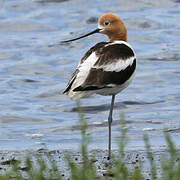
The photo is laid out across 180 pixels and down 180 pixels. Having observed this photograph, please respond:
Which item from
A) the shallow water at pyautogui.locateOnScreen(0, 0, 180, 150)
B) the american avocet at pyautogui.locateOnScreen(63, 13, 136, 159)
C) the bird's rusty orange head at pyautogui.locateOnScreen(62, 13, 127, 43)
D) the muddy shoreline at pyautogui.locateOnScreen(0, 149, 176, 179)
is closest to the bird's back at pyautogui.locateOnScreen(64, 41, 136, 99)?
the american avocet at pyautogui.locateOnScreen(63, 13, 136, 159)

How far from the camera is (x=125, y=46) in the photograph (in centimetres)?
895

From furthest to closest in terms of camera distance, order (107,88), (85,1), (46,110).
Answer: (85,1) → (46,110) → (107,88)

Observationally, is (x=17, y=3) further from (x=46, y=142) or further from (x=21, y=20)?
(x=46, y=142)

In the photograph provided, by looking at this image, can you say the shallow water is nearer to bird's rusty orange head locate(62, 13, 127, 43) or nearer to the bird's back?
the bird's back

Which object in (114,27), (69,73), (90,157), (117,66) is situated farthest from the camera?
(69,73)

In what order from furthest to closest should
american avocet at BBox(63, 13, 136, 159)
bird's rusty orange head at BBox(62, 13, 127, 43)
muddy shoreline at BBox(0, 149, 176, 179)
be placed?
1. bird's rusty orange head at BBox(62, 13, 127, 43)
2. american avocet at BBox(63, 13, 136, 159)
3. muddy shoreline at BBox(0, 149, 176, 179)

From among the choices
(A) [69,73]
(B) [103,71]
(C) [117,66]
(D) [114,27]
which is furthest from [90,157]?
(A) [69,73]

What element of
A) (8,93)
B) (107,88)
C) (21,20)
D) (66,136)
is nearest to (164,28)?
(21,20)

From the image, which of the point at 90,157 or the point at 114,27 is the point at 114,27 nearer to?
the point at 114,27

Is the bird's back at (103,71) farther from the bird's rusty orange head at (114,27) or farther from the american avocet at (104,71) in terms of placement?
the bird's rusty orange head at (114,27)

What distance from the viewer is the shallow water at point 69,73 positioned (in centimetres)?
1050

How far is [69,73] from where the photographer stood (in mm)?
14641

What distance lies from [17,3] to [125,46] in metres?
11.2

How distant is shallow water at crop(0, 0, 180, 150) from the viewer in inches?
413
